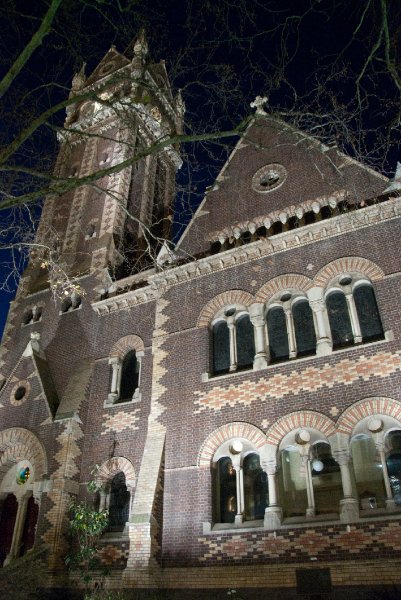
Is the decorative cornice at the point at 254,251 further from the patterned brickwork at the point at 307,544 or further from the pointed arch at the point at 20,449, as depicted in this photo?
the patterned brickwork at the point at 307,544

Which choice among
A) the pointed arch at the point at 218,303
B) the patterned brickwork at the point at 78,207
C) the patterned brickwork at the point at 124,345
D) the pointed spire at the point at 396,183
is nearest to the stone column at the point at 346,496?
the pointed arch at the point at 218,303

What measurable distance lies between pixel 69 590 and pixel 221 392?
268 inches

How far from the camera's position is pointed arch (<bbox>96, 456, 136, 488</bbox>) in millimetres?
14695

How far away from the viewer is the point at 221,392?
14172mm

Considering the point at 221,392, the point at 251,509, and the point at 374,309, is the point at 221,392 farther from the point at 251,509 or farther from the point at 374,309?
the point at 374,309

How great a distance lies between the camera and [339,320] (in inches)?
542

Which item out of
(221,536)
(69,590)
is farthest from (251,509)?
(69,590)

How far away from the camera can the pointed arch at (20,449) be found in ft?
51.4

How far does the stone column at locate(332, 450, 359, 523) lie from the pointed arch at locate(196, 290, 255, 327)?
5.71 m

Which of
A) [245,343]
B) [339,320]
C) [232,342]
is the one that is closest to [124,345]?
[232,342]

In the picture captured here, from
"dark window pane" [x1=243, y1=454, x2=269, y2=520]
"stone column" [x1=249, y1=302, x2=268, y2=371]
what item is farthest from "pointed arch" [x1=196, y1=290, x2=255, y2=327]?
"dark window pane" [x1=243, y1=454, x2=269, y2=520]

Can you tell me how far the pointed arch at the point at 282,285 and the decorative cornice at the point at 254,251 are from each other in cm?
107

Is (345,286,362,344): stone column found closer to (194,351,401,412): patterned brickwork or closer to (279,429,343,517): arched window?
(194,351,401,412): patterned brickwork

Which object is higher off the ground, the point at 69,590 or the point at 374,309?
the point at 374,309
